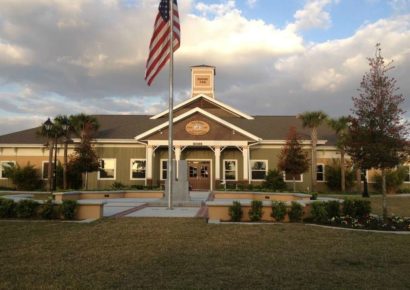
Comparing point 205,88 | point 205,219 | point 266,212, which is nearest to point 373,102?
point 266,212

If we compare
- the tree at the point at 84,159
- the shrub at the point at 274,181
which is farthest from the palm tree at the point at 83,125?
the shrub at the point at 274,181

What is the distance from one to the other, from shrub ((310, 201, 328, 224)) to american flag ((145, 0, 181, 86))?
817cm

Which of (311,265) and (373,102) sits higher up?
(373,102)

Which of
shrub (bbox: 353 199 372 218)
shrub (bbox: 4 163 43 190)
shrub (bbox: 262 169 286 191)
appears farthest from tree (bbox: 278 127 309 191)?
shrub (bbox: 4 163 43 190)

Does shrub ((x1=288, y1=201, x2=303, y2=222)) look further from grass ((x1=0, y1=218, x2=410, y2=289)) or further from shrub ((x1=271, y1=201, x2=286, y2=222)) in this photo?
grass ((x1=0, y1=218, x2=410, y2=289))

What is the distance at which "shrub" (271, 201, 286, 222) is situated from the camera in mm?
13352

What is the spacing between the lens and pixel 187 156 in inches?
1309

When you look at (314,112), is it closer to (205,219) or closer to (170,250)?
(205,219)

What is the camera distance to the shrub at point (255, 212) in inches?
528

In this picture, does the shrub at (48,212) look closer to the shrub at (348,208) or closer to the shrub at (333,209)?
the shrub at (333,209)

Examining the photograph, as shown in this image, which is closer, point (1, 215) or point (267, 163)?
point (1, 215)

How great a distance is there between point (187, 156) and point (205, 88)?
7.97 meters

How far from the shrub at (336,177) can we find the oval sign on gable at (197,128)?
1053 cm

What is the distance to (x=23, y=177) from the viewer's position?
33.1 m
